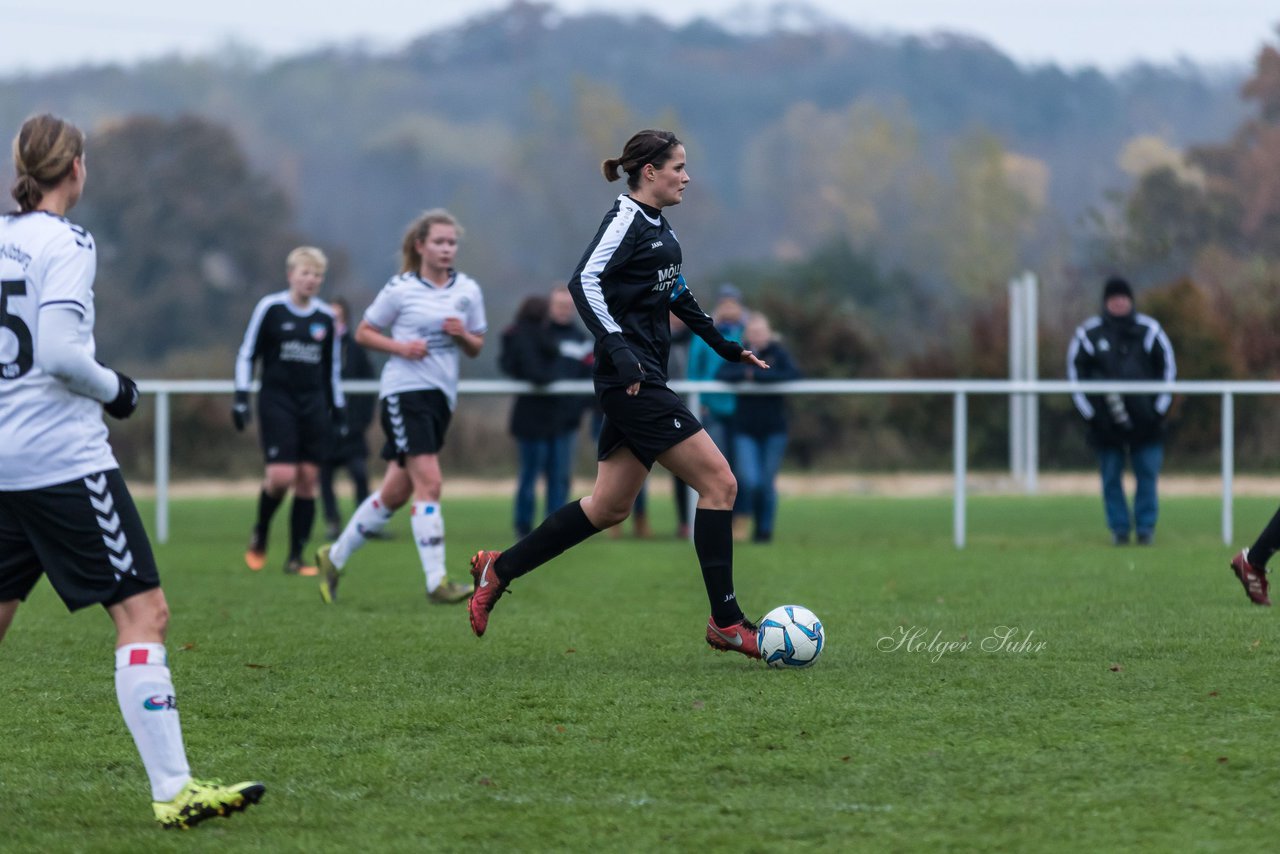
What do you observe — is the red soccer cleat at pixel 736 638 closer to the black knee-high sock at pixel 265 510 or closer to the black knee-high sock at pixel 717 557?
the black knee-high sock at pixel 717 557

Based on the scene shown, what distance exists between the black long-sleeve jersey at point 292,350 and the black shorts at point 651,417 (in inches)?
175

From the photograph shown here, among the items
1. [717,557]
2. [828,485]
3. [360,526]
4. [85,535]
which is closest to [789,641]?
[717,557]

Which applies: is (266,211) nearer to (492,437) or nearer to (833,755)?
(492,437)

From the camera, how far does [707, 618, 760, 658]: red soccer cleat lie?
657 centimetres

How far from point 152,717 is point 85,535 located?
50 centimetres

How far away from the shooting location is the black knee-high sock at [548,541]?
22.7 ft

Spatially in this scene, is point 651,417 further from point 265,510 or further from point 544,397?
point 544,397

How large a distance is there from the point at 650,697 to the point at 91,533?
2242 mm

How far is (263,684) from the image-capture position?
633 cm

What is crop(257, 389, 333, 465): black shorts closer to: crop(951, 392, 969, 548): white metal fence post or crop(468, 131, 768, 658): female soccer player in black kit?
crop(468, 131, 768, 658): female soccer player in black kit

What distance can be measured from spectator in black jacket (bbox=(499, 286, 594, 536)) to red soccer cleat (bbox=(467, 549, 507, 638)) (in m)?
6.39

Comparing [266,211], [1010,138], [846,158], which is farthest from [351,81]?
[1010,138]

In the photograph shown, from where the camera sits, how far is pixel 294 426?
1073 centimetres

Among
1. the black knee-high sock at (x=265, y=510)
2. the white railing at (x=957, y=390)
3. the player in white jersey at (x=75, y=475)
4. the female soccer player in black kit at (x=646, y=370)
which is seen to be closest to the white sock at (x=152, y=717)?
the player in white jersey at (x=75, y=475)
